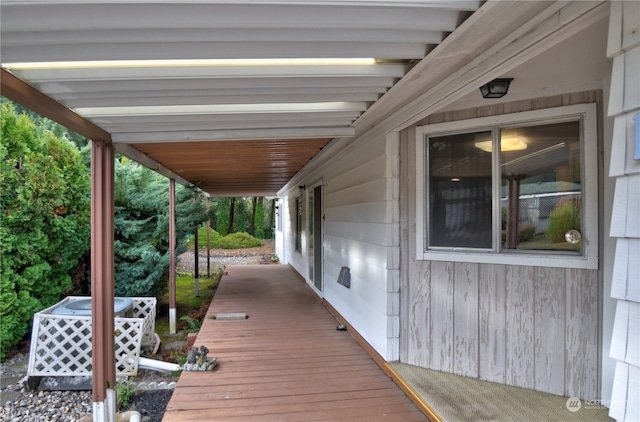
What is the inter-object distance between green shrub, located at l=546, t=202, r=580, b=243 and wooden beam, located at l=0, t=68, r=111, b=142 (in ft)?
10.7

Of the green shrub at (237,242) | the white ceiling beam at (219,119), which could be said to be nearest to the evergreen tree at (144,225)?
the white ceiling beam at (219,119)

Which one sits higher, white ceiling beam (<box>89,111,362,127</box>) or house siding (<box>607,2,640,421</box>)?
white ceiling beam (<box>89,111,362,127</box>)

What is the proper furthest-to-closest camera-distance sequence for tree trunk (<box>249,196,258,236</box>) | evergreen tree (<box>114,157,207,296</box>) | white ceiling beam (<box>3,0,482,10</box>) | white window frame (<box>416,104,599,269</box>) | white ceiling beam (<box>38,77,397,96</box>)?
1. tree trunk (<box>249,196,258,236</box>)
2. evergreen tree (<box>114,157,207,296</box>)
3. white window frame (<box>416,104,599,269</box>)
4. white ceiling beam (<box>38,77,397,96</box>)
5. white ceiling beam (<box>3,0,482,10</box>)

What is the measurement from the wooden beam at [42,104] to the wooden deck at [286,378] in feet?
6.96

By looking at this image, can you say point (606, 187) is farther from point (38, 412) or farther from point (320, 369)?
point (38, 412)

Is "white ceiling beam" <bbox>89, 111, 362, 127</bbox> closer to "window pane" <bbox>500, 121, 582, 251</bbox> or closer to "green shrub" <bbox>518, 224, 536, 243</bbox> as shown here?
"window pane" <bbox>500, 121, 582, 251</bbox>

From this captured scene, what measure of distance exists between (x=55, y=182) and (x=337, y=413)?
491 centimetres

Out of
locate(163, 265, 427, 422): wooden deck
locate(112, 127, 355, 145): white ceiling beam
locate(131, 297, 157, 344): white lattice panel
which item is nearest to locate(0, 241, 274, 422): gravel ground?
locate(163, 265, 427, 422): wooden deck

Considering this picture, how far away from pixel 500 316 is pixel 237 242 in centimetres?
1696

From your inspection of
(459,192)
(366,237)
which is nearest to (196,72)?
(459,192)

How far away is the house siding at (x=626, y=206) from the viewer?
109cm

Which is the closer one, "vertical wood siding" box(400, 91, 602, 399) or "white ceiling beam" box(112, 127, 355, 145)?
"vertical wood siding" box(400, 91, 602, 399)

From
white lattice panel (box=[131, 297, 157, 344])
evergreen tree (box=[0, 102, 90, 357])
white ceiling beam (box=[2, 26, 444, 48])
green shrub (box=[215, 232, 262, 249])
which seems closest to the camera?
white ceiling beam (box=[2, 26, 444, 48])

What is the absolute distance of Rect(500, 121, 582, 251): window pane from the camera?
229 centimetres
